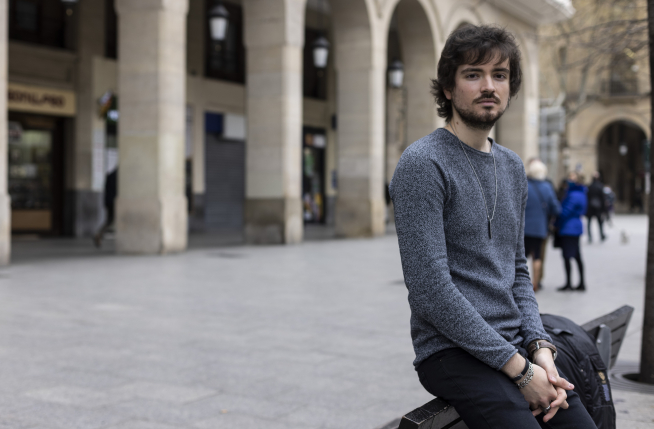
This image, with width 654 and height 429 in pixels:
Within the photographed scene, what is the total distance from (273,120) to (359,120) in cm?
373

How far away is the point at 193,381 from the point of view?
483 cm

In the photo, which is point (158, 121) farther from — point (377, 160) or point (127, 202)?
point (377, 160)

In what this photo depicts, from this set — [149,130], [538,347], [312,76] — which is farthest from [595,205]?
[538,347]

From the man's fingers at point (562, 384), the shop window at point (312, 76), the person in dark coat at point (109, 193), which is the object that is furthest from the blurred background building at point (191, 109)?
the man's fingers at point (562, 384)

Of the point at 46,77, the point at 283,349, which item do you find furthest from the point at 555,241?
the point at 46,77

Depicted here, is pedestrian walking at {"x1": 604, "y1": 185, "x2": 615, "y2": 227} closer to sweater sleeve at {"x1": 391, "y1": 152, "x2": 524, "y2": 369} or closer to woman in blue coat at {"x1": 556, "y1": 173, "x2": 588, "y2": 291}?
woman in blue coat at {"x1": 556, "y1": 173, "x2": 588, "y2": 291}

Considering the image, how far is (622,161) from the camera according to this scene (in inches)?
2363

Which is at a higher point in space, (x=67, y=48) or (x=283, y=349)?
(x=67, y=48)

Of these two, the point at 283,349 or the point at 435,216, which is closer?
the point at 435,216

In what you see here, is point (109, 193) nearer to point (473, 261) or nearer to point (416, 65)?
point (416, 65)

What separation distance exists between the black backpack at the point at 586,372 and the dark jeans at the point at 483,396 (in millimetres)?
303

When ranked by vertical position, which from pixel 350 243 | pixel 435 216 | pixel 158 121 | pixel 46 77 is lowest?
pixel 350 243

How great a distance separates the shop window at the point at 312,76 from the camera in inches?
1122

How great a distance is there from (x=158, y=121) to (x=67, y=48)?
6829 mm
